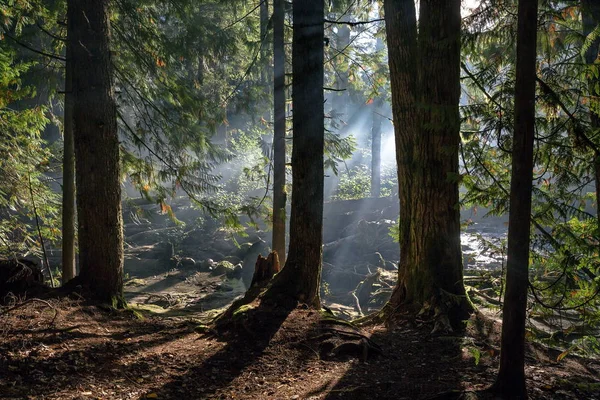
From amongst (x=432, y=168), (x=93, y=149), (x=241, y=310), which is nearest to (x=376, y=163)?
(x=432, y=168)

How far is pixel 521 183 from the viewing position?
366 cm

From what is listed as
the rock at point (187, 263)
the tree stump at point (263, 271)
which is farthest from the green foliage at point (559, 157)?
the rock at point (187, 263)

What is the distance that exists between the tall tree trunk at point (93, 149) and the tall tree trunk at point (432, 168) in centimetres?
454

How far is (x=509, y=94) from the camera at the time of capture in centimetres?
504

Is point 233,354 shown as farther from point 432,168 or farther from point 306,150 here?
point 432,168

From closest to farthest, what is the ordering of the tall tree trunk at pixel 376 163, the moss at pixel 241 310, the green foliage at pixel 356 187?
the moss at pixel 241 310 → the green foliage at pixel 356 187 → the tall tree trunk at pixel 376 163

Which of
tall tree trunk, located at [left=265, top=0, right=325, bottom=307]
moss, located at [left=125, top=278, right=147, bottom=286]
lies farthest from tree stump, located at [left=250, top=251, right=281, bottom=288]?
moss, located at [left=125, top=278, right=147, bottom=286]

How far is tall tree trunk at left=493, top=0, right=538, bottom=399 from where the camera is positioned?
3629 millimetres

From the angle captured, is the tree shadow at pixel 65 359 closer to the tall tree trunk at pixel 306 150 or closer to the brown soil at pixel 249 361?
the brown soil at pixel 249 361

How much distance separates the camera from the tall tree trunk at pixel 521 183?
363cm

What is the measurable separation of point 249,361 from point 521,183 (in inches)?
136

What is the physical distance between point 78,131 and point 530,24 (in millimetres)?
6224

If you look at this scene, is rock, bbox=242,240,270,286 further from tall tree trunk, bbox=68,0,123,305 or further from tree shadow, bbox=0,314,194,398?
tree shadow, bbox=0,314,194,398

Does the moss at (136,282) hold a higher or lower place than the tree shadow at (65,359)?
lower
